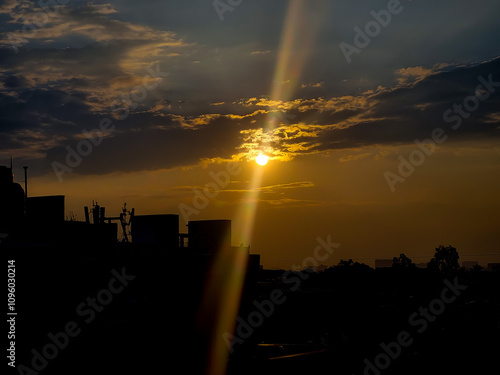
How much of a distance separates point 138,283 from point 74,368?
509 centimetres

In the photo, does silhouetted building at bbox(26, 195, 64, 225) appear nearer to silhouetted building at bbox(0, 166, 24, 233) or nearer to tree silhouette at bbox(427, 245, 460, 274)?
silhouetted building at bbox(0, 166, 24, 233)

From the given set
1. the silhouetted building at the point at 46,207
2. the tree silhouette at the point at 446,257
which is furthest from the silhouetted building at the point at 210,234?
the tree silhouette at the point at 446,257

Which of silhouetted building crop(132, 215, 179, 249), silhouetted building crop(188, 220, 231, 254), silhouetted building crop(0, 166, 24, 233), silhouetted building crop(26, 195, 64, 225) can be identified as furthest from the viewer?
silhouetted building crop(188, 220, 231, 254)

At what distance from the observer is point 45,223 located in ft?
84.2

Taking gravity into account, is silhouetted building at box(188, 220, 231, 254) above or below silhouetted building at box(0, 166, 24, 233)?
below

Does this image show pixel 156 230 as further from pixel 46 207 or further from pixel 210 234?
pixel 46 207

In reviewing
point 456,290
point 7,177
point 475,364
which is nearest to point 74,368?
point 7,177

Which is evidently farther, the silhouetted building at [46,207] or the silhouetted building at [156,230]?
the silhouetted building at [156,230]

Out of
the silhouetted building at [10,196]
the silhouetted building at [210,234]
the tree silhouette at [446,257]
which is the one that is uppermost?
the tree silhouette at [446,257]

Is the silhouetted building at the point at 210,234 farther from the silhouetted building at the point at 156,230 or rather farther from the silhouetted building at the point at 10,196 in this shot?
the silhouetted building at the point at 10,196

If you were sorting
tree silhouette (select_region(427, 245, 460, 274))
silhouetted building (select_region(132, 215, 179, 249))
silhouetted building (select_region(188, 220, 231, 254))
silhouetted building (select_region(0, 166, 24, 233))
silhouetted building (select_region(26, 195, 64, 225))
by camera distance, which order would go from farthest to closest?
tree silhouette (select_region(427, 245, 460, 274)) → silhouetted building (select_region(188, 220, 231, 254)) → silhouetted building (select_region(132, 215, 179, 249)) → silhouetted building (select_region(26, 195, 64, 225)) → silhouetted building (select_region(0, 166, 24, 233))

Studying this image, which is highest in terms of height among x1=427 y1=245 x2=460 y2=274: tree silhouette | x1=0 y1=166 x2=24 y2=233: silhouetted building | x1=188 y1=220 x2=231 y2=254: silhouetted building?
x1=427 y1=245 x2=460 y2=274: tree silhouette

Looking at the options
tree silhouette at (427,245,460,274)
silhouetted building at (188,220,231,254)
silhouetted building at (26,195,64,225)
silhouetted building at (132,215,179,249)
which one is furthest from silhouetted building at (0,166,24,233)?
tree silhouette at (427,245,460,274)

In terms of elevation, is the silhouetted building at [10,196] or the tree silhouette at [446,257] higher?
the tree silhouette at [446,257]
